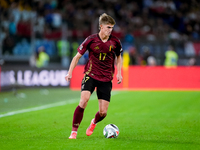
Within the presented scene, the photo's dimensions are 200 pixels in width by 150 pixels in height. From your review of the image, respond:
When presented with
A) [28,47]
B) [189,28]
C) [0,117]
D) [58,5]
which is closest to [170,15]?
[189,28]

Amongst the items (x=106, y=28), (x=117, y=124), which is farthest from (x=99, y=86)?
(x=117, y=124)

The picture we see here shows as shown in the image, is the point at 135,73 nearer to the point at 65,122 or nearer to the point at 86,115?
the point at 86,115

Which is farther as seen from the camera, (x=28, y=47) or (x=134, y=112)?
(x=28, y=47)

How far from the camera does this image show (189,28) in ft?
87.1

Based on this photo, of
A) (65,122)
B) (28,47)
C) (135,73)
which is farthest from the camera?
(28,47)

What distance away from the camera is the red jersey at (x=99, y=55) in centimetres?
636

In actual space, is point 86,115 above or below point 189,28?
below

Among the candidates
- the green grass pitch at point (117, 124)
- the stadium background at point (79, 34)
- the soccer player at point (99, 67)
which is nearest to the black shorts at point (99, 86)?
the soccer player at point (99, 67)

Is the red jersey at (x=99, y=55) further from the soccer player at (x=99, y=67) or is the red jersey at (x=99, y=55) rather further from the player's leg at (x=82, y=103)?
the player's leg at (x=82, y=103)

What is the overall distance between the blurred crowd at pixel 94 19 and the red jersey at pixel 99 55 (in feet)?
50.9

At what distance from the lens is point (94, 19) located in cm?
2466

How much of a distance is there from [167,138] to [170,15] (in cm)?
2236

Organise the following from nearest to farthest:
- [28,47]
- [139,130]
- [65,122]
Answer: [139,130] → [65,122] → [28,47]

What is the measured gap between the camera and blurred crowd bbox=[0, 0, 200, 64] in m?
22.5
